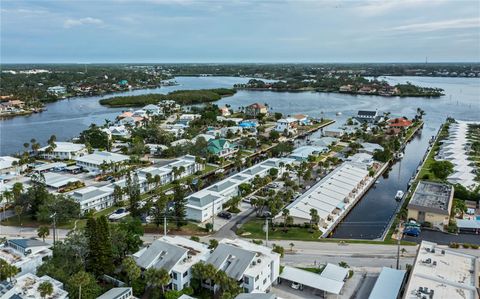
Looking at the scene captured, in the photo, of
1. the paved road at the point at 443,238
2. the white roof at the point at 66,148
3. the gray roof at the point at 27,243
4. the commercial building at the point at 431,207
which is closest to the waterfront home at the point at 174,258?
the gray roof at the point at 27,243

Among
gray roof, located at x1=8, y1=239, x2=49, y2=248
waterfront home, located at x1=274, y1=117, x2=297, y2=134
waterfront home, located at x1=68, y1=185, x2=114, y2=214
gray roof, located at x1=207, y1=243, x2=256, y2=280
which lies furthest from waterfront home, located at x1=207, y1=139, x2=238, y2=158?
gray roof, located at x1=207, y1=243, x2=256, y2=280

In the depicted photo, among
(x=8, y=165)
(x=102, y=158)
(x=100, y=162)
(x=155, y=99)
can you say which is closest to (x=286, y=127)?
(x=102, y=158)

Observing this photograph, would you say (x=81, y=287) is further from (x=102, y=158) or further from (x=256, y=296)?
(x=102, y=158)

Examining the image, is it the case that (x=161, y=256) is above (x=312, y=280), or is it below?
above

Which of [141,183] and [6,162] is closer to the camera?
[141,183]

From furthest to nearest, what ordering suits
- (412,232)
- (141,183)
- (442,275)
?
1. (141,183)
2. (412,232)
3. (442,275)

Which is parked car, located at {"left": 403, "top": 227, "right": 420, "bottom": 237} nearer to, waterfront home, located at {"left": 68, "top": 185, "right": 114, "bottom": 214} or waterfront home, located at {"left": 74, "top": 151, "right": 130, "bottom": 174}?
waterfront home, located at {"left": 68, "top": 185, "right": 114, "bottom": 214}

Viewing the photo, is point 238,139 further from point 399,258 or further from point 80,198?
point 399,258

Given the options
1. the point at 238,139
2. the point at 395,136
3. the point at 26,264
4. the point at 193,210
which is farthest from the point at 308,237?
the point at 395,136
